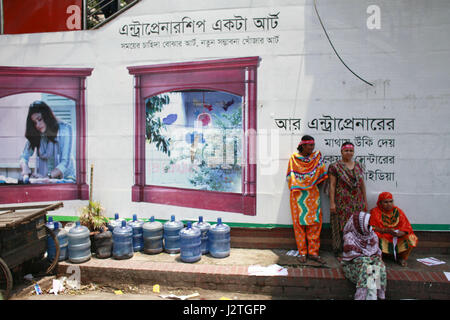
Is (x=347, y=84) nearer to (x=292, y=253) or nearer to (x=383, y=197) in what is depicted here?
(x=383, y=197)

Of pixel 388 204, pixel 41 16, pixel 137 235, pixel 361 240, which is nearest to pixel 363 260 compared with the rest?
pixel 361 240

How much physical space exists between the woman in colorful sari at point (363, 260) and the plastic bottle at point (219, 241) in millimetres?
1662

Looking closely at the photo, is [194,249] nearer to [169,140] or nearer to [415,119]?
[169,140]

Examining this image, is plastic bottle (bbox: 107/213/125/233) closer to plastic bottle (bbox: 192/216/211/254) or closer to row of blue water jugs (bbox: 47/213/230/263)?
row of blue water jugs (bbox: 47/213/230/263)

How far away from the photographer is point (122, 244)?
468 centimetres

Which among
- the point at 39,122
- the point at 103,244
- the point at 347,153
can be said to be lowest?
the point at 103,244

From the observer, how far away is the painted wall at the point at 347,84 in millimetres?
4770

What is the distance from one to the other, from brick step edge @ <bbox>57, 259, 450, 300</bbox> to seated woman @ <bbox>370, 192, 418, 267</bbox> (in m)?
0.29

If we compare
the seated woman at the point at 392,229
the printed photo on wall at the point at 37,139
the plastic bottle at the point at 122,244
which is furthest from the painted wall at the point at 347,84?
the printed photo on wall at the point at 37,139

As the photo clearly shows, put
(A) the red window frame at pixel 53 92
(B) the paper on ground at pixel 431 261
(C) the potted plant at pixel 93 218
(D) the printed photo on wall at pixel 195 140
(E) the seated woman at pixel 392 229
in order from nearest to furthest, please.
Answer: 1. (E) the seated woman at pixel 392 229
2. (B) the paper on ground at pixel 431 261
3. (C) the potted plant at pixel 93 218
4. (D) the printed photo on wall at pixel 195 140
5. (A) the red window frame at pixel 53 92

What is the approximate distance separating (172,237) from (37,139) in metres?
3.06

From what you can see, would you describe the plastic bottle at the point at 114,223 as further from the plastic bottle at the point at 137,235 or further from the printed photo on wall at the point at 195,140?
the printed photo on wall at the point at 195,140

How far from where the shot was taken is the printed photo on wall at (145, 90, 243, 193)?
5.14m
